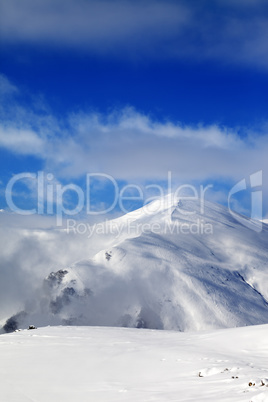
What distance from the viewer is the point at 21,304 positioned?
191 m

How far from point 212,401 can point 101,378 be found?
6.24 metres

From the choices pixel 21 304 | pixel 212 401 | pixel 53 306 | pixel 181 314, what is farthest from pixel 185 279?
pixel 212 401

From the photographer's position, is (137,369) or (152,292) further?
(152,292)

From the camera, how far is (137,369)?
57.7 ft

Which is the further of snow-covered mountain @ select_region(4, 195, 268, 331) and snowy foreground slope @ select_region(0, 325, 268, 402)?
snow-covered mountain @ select_region(4, 195, 268, 331)

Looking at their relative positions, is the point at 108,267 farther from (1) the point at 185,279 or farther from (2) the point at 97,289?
(1) the point at 185,279

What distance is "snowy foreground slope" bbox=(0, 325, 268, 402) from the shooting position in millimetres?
13570

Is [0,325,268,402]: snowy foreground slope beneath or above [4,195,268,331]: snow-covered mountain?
above

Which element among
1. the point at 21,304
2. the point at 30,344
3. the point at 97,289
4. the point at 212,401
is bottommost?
the point at 21,304

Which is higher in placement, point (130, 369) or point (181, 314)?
point (130, 369)

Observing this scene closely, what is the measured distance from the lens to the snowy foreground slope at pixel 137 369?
1357cm

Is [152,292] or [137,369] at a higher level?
[137,369]

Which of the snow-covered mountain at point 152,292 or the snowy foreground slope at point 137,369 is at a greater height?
the snowy foreground slope at point 137,369

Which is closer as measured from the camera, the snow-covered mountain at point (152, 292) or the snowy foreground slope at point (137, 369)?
the snowy foreground slope at point (137, 369)
